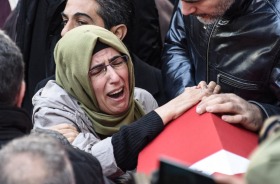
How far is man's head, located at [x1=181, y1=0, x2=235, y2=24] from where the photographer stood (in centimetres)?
327

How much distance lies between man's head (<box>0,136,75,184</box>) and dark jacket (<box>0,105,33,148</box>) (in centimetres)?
56

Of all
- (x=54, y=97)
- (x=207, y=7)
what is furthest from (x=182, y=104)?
(x=54, y=97)

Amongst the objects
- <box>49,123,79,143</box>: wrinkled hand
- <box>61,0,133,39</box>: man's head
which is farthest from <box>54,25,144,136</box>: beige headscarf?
<box>61,0,133,39</box>: man's head

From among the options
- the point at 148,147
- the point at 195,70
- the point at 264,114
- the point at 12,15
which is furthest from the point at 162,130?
the point at 12,15

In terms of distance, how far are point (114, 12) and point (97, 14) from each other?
10 centimetres

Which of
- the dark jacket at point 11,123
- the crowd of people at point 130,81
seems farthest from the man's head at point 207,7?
the dark jacket at point 11,123

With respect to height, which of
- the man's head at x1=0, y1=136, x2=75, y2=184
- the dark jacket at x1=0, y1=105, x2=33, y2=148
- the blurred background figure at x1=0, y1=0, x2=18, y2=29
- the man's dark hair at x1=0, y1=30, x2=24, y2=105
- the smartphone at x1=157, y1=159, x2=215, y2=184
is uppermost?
the smartphone at x1=157, y1=159, x2=215, y2=184

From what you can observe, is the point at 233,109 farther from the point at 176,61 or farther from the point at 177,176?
the point at 177,176

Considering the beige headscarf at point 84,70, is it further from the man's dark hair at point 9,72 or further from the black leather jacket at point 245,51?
the man's dark hair at point 9,72

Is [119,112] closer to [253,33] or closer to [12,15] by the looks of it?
[253,33]

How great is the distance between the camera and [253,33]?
3.32 metres

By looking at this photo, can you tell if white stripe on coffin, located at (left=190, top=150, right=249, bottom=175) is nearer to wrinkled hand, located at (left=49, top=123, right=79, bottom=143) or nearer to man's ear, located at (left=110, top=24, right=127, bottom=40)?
wrinkled hand, located at (left=49, top=123, right=79, bottom=143)

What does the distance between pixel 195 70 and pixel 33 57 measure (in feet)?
4.18

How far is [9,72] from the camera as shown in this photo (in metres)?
2.62
